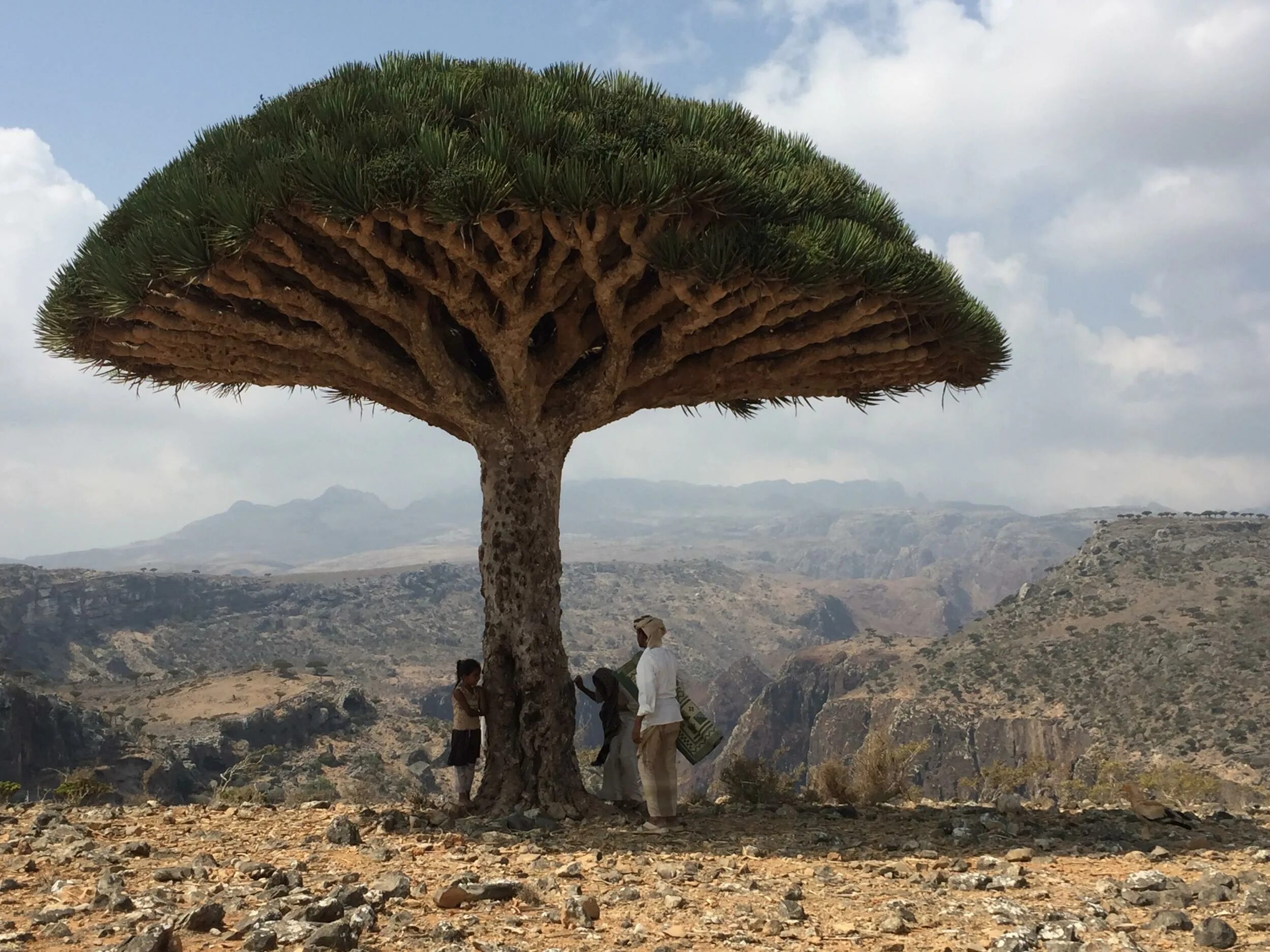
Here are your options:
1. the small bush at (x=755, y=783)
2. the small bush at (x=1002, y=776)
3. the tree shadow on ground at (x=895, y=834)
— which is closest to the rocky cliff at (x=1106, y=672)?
the small bush at (x=1002, y=776)

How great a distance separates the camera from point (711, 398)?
9164 millimetres

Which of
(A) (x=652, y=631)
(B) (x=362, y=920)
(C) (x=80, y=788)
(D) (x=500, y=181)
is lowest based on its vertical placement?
(C) (x=80, y=788)

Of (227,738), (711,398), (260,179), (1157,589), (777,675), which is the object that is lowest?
(777,675)

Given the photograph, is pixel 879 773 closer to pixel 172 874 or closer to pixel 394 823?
pixel 394 823

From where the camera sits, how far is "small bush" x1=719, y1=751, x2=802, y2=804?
9461 millimetres

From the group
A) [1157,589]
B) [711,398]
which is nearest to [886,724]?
[1157,589]

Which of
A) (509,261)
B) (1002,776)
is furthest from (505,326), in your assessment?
(1002,776)

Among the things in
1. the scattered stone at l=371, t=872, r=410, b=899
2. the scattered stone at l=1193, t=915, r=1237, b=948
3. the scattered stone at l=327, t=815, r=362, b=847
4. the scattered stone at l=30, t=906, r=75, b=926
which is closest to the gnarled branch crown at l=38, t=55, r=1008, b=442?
the scattered stone at l=327, t=815, r=362, b=847

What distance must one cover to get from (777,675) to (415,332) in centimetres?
7427

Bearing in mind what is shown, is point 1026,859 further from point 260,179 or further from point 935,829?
point 260,179

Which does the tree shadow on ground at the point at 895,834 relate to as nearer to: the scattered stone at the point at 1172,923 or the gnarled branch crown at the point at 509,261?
the scattered stone at the point at 1172,923

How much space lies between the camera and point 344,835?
6.60 meters

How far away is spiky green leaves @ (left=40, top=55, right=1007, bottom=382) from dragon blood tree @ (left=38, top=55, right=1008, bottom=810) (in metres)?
0.02

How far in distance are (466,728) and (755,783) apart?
10.5 feet
